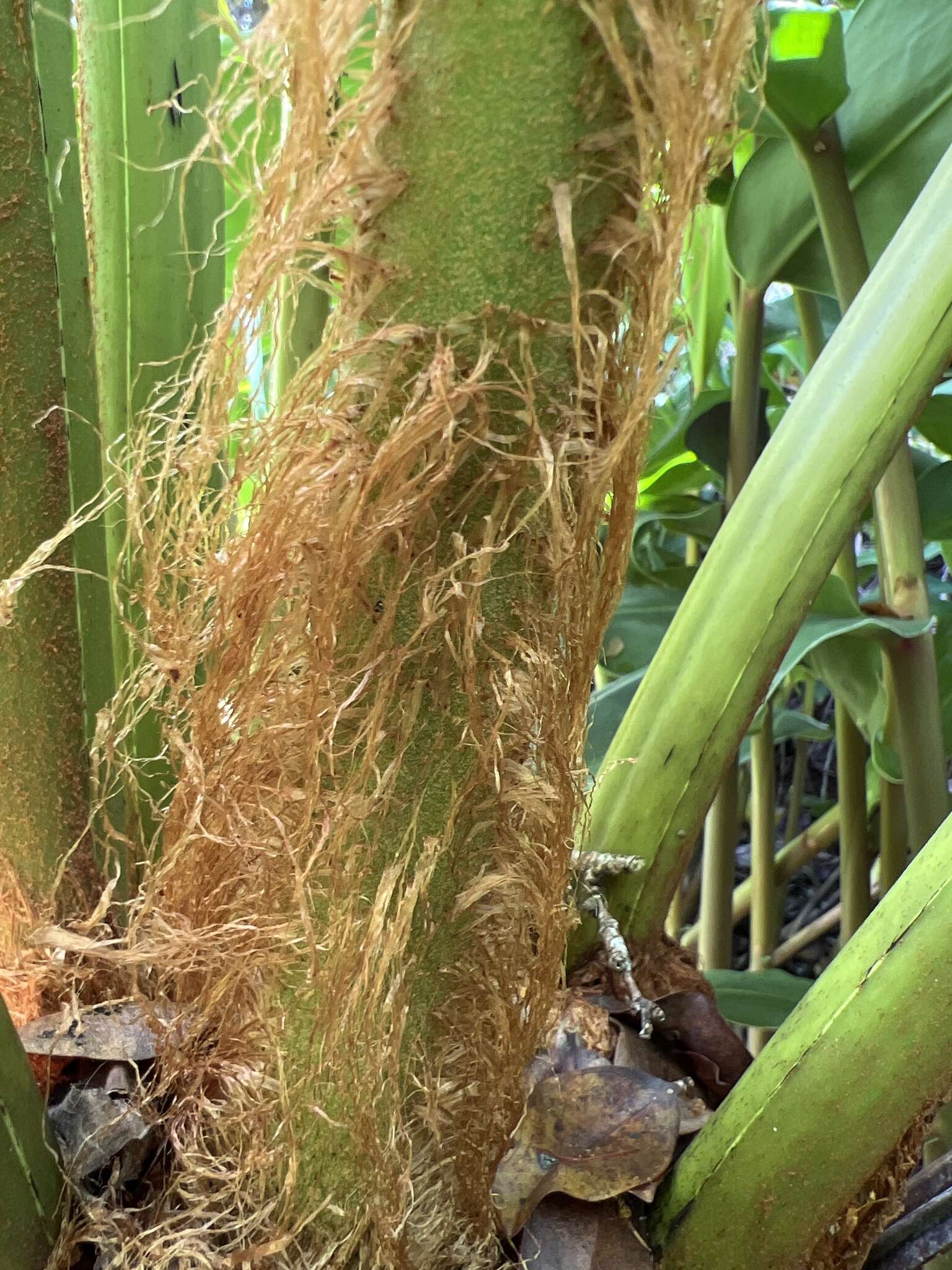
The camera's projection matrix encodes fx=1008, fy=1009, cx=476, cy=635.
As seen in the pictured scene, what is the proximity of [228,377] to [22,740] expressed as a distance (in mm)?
194

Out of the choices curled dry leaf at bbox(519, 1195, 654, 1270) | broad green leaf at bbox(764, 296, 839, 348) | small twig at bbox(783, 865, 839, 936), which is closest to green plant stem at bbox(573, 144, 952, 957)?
curled dry leaf at bbox(519, 1195, 654, 1270)

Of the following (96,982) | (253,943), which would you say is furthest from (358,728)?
(96,982)

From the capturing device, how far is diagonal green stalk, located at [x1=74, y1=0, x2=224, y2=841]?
419 mm

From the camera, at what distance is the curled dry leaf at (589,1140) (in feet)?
1.23

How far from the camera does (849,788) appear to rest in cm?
92

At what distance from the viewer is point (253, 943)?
0.35 meters

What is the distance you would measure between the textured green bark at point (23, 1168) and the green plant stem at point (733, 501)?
0.42 meters

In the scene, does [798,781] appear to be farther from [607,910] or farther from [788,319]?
[607,910]

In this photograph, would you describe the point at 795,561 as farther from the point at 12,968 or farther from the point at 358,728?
the point at 12,968

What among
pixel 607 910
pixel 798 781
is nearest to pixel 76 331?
pixel 607 910

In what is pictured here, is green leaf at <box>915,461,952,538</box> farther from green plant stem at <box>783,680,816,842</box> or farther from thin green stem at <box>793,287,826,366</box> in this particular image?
green plant stem at <box>783,680,816,842</box>

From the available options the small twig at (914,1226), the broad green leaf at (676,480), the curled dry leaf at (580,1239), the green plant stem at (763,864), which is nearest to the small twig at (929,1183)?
the small twig at (914,1226)

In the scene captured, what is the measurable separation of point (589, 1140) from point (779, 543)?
25cm

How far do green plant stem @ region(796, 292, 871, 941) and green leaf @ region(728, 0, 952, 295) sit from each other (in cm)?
13
